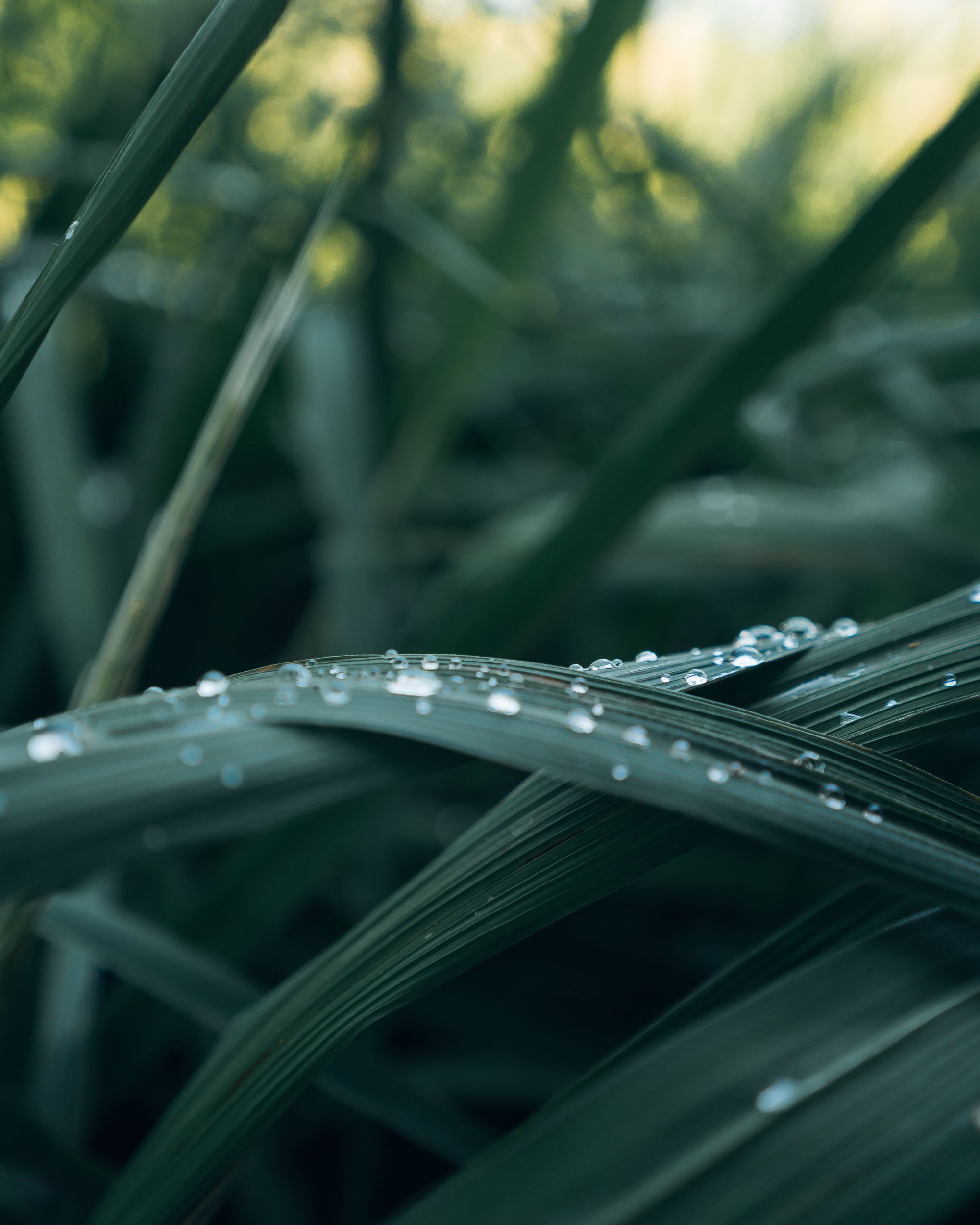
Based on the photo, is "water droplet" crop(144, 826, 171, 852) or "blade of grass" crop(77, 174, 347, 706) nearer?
"water droplet" crop(144, 826, 171, 852)

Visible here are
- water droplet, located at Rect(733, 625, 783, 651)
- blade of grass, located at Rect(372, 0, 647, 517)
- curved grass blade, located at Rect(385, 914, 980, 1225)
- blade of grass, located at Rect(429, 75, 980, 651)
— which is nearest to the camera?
curved grass blade, located at Rect(385, 914, 980, 1225)

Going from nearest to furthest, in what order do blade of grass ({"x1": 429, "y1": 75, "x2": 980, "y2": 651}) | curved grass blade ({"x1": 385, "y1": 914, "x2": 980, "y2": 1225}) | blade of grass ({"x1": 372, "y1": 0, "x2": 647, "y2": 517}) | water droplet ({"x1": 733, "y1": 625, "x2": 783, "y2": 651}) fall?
curved grass blade ({"x1": 385, "y1": 914, "x2": 980, "y2": 1225})
water droplet ({"x1": 733, "y1": 625, "x2": 783, "y2": 651})
blade of grass ({"x1": 429, "y1": 75, "x2": 980, "y2": 651})
blade of grass ({"x1": 372, "y1": 0, "x2": 647, "y2": 517})

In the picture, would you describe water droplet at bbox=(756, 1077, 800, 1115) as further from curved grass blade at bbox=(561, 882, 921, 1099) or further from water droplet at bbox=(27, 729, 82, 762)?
water droplet at bbox=(27, 729, 82, 762)

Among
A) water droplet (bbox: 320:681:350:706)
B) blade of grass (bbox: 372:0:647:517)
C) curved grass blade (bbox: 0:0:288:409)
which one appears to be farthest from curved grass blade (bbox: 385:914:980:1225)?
blade of grass (bbox: 372:0:647:517)

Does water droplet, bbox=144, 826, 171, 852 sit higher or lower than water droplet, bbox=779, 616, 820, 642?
lower

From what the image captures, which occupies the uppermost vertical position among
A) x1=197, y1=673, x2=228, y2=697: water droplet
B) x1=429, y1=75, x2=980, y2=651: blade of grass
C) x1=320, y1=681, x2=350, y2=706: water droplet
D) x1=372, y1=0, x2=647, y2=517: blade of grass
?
x1=372, y1=0, x2=647, y2=517: blade of grass

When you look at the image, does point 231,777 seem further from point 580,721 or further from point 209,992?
point 209,992
